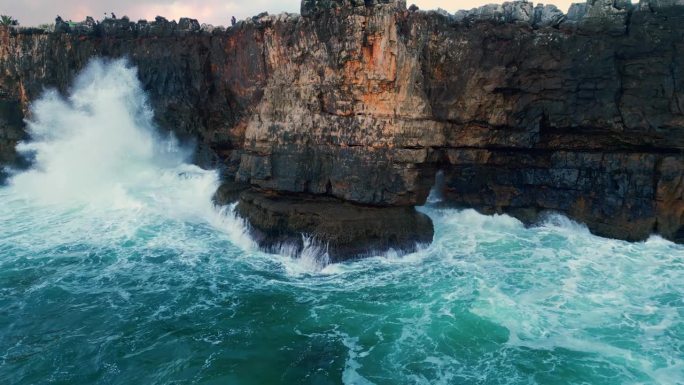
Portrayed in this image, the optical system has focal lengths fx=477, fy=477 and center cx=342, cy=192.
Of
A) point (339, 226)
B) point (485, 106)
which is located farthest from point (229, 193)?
point (485, 106)

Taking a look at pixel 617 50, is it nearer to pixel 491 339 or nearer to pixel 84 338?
pixel 491 339

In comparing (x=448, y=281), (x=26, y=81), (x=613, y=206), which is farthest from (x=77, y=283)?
(x=613, y=206)

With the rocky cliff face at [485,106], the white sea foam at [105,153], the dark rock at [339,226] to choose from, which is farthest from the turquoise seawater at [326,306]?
the white sea foam at [105,153]

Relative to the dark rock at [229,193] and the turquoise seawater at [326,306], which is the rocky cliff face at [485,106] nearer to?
the dark rock at [229,193]

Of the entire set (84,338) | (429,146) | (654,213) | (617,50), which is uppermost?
(617,50)

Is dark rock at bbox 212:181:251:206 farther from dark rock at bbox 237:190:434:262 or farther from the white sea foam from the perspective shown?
dark rock at bbox 237:190:434:262

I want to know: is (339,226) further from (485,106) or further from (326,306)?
(485,106)

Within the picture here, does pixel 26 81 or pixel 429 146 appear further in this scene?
pixel 26 81
